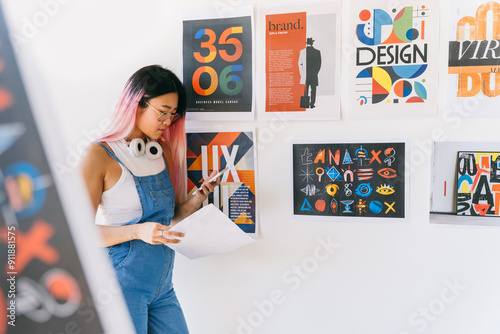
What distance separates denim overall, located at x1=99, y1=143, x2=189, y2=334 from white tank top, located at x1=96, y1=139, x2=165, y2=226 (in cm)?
1

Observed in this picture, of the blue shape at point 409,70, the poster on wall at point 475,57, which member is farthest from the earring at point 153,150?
the poster on wall at point 475,57

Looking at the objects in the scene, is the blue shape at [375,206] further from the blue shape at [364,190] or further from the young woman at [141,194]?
the young woman at [141,194]

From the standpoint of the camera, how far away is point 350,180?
1164mm

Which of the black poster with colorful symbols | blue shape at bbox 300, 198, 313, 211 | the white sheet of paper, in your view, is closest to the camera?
the white sheet of paper

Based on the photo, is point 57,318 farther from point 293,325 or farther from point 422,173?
point 422,173

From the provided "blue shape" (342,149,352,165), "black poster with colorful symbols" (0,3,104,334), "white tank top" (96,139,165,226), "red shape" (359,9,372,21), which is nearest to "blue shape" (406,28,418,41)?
"red shape" (359,9,372,21)

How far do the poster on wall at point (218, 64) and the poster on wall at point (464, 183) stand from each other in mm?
587

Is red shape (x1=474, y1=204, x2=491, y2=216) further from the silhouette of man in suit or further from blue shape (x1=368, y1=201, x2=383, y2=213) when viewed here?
the silhouette of man in suit

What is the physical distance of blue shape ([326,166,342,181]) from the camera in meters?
1.17

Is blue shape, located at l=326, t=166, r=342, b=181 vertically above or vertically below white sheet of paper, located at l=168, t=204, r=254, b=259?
above

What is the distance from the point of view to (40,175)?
54.1 inches

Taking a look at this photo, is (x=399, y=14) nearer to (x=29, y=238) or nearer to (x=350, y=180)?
(x=350, y=180)

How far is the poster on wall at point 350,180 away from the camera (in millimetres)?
1131

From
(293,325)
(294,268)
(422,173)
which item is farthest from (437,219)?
(293,325)
